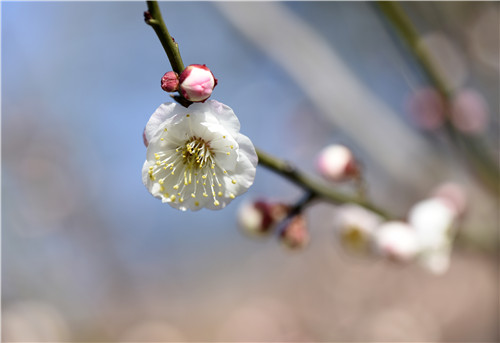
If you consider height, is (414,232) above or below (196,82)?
above

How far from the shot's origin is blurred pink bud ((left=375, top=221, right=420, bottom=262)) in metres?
1.27

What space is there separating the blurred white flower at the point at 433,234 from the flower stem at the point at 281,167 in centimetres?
18

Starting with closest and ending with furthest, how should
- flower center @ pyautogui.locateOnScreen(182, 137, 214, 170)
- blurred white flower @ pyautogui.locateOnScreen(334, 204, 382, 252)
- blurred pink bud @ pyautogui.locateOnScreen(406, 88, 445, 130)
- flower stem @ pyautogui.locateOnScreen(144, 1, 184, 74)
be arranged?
flower stem @ pyautogui.locateOnScreen(144, 1, 184, 74), flower center @ pyautogui.locateOnScreen(182, 137, 214, 170), blurred white flower @ pyautogui.locateOnScreen(334, 204, 382, 252), blurred pink bud @ pyautogui.locateOnScreen(406, 88, 445, 130)

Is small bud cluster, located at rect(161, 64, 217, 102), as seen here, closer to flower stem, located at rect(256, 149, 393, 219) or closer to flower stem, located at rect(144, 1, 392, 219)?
flower stem, located at rect(144, 1, 392, 219)

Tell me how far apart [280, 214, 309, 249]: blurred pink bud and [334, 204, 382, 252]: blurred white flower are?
331 mm

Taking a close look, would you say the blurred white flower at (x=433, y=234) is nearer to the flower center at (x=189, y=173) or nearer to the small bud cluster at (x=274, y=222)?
the small bud cluster at (x=274, y=222)

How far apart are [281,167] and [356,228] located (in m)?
0.74

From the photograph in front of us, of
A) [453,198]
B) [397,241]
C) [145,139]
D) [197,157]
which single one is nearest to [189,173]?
[197,157]

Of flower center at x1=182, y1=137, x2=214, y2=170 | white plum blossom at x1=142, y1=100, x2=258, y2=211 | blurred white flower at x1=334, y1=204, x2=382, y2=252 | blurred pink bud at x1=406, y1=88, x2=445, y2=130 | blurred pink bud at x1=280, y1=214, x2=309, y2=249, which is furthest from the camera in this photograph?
blurred pink bud at x1=406, y1=88, x2=445, y2=130

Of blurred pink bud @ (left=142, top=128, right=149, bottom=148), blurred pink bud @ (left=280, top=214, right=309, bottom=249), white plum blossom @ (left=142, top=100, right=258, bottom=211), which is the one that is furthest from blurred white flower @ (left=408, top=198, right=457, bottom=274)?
A: blurred pink bud @ (left=142, top=128, right=149, bottom=148)

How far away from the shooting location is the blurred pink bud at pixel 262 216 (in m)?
1.26

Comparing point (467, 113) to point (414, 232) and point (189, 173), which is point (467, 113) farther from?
point (189, 173)

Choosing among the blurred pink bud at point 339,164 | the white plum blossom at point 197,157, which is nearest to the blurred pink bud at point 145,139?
the white plum blossom at point 197,157

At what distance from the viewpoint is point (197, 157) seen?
2.96ft
